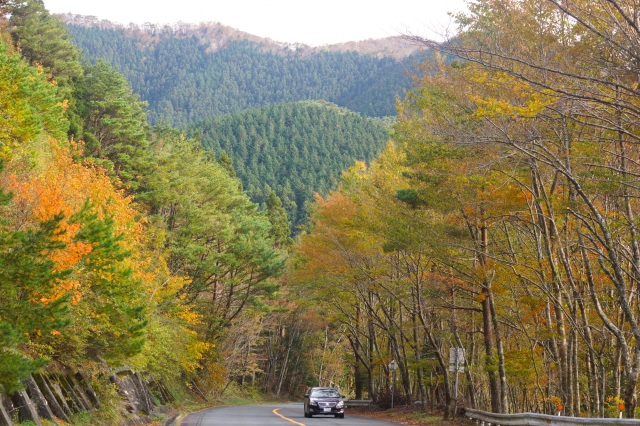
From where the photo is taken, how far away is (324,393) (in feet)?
97.7

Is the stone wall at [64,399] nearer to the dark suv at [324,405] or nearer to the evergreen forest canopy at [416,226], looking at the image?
the evergreen forest canopy at [416,226]

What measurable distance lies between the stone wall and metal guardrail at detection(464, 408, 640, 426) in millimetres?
10528

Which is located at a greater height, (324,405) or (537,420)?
(537,420)

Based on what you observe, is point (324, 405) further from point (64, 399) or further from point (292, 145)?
point (292, 145)

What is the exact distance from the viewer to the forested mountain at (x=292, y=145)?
12769cm

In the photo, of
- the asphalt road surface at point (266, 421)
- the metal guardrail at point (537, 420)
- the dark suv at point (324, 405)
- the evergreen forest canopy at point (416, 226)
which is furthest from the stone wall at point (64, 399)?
the metal guardrail at point (537, 420)

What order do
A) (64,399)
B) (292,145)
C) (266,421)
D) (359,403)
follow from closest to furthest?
(64,399) → (266,421) → (359,403) → (292,145)

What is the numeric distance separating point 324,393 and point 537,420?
623 inches

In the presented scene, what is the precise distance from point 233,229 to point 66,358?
1018 inches

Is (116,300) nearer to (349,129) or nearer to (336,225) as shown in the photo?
(336,225)

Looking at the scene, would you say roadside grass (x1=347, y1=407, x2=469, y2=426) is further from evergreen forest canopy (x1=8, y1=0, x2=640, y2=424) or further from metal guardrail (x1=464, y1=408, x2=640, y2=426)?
metal guardrail (x1=464, y1=408, x2=640, y2=426)

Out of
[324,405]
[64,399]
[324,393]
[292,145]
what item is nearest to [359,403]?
[324,393]

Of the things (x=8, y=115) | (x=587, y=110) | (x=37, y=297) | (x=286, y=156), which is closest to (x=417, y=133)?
(x=587, y=110)

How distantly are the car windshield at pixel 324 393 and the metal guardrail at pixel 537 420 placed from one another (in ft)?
27.2
